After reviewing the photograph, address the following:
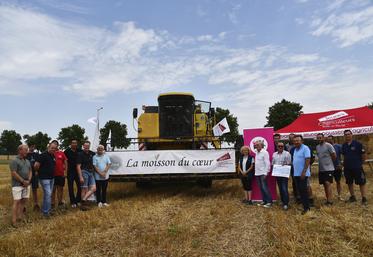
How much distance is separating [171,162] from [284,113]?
43.8 metres

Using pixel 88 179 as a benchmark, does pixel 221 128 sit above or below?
above

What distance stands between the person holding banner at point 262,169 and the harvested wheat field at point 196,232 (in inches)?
16.6

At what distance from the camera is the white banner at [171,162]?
841 cm

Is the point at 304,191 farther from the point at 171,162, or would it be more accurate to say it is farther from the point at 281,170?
the point at 171,162

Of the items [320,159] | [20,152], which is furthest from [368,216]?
[20,152]

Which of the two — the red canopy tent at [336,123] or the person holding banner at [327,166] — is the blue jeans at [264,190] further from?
the red canopy tent at [336,123]

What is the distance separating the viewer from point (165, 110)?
37.0 feet

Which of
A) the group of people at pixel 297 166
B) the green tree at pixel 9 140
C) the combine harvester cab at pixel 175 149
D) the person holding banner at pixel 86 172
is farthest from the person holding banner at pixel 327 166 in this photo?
the green tree at pixel 9 140

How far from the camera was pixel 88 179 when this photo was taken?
8.20 m

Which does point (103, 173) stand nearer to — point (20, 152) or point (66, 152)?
point (66, 152)

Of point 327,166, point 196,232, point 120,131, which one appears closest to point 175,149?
point 327,166

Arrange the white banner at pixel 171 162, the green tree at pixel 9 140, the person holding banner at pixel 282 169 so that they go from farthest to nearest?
the green tree at pixel 9 140 → the white banner at pixel 171 162 → the person holding banner at pixel 282 169

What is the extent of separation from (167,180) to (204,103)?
3985mm

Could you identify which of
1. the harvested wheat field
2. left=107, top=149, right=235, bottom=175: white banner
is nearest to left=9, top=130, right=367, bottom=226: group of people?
the harvested wheat field
